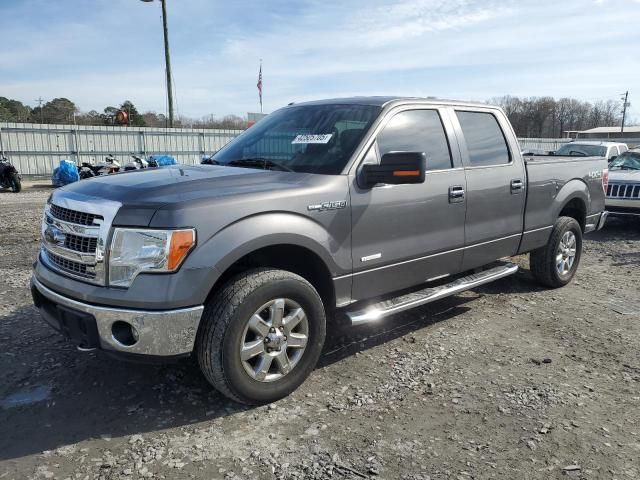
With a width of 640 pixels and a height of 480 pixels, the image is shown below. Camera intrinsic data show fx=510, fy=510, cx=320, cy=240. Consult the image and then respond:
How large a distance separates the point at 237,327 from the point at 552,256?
411cm

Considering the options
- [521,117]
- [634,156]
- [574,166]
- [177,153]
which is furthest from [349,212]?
[521,117]

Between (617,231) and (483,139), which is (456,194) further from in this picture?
(617,231)

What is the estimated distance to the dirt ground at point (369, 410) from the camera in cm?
271

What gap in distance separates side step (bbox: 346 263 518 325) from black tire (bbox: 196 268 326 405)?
0.53 meters

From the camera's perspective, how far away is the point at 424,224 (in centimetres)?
407

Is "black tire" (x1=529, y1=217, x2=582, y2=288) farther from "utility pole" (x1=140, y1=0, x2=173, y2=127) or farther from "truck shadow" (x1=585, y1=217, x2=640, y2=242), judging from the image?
"utility pole" (x1=140, y1=0, x2=173, y2=127)

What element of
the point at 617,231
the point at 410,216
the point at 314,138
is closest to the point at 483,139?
the point at 410,216

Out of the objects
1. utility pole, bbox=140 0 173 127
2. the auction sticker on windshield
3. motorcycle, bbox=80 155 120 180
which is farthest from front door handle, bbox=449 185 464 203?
utility pole, bbox=140 0 173 127

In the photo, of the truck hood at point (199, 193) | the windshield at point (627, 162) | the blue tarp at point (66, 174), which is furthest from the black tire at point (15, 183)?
the windshield at point (627, 162)

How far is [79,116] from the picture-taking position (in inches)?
1591

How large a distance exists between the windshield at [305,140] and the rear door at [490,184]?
1112 millimetres

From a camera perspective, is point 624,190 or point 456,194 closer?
point 456,194

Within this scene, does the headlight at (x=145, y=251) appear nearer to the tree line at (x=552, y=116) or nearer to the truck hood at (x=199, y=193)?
the truck hood at (x=199, y=193)

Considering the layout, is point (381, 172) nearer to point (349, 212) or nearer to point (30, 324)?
point (349, 212)
